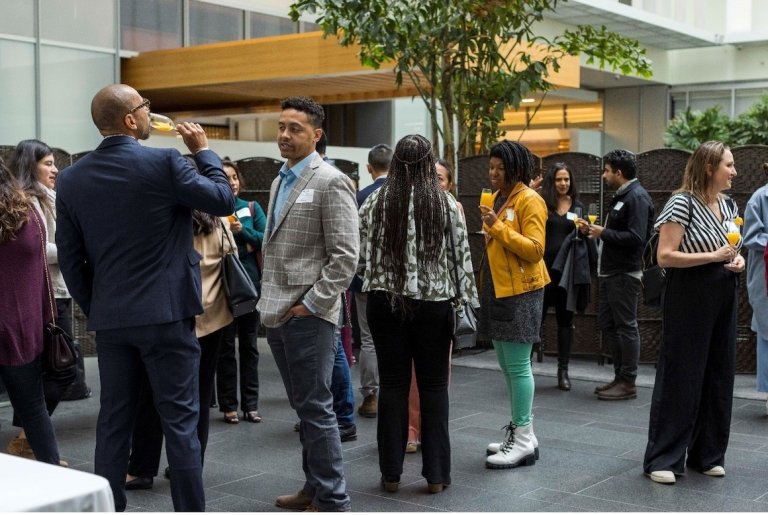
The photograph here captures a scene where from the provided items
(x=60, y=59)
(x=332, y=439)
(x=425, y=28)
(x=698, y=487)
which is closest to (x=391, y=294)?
(x=332, y=439)

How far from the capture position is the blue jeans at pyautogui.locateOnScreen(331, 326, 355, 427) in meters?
6.67

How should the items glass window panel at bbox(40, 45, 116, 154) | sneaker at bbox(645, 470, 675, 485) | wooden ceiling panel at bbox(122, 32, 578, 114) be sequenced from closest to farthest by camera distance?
sneaker at bbox(645, 470, 675, 485)
wooden ceiling panel at bbox(122, 32, 578, 114)
glass window panel at bbox(40, 45, 116, 154)

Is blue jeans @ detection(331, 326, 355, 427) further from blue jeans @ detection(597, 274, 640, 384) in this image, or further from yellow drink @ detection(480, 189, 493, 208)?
blue jeans @ detection(597, 274, 640, 384)

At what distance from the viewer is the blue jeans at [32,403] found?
525 centimetres

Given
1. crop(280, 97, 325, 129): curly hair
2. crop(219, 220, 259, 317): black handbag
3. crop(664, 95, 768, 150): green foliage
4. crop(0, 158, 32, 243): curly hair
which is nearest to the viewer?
crop(280, 97, 325, 129): curly hair

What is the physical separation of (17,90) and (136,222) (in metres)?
11.4

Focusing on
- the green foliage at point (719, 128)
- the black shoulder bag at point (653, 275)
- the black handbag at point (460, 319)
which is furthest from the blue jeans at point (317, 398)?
the green foliage at point (719, 128)

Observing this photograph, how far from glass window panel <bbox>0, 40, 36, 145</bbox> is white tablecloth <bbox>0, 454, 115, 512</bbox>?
13277 mm

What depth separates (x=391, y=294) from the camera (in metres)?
5.29

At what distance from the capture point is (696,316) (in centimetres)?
565

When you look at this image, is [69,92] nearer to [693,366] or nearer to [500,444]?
[500,444]

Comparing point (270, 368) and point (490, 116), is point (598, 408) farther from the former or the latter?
point (490, 116)

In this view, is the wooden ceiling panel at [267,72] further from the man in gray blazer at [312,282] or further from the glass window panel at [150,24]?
the man in gray blazer at [312,282]

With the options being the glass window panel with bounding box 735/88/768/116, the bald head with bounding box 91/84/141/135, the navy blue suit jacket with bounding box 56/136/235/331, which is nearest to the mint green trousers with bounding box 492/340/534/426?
the navy blue suit jacket with bounding box 56/136/235/331
